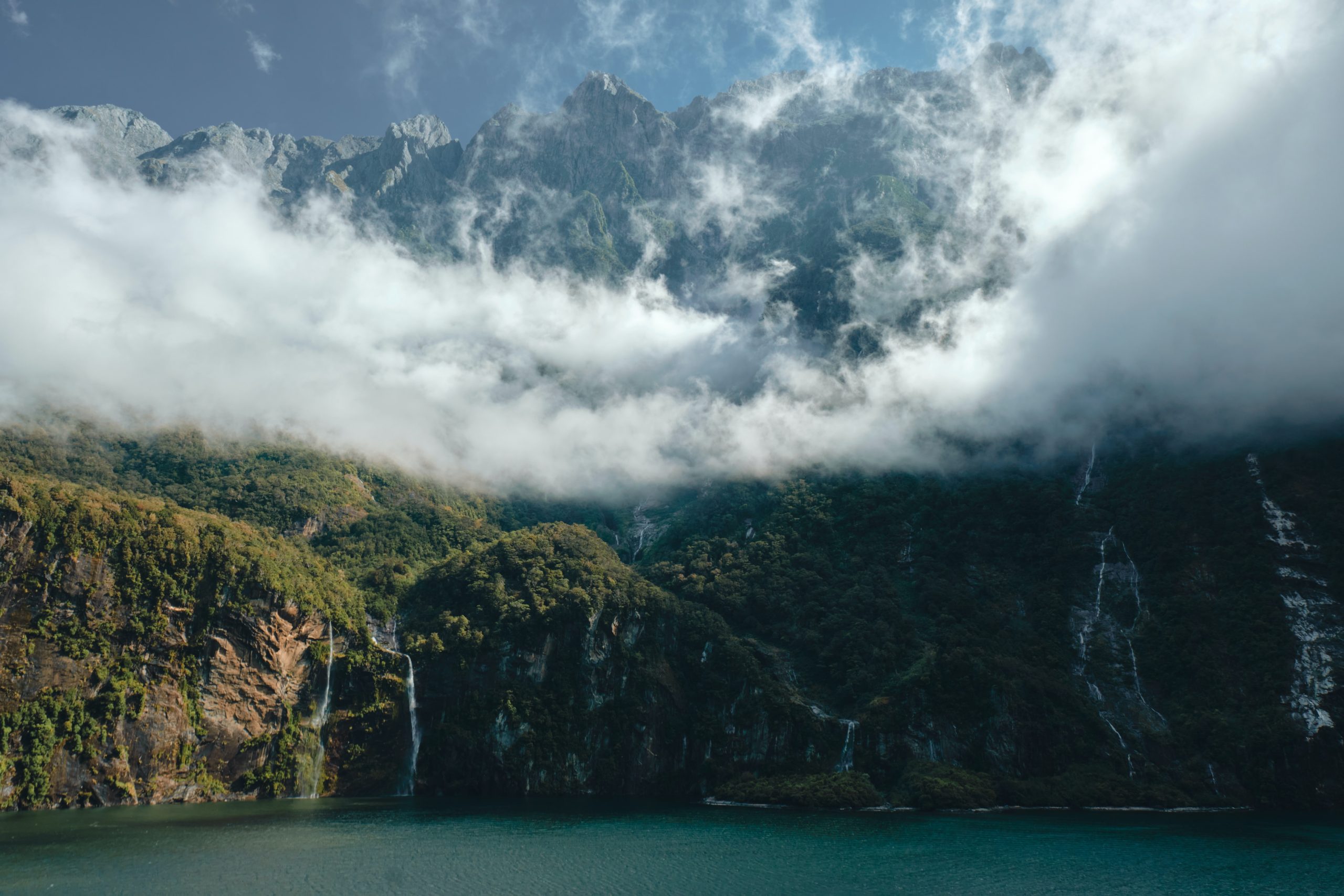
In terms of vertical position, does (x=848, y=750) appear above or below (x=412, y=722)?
above

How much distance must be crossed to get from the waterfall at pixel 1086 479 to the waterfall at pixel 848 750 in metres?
67.2

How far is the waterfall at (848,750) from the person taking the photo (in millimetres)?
107625

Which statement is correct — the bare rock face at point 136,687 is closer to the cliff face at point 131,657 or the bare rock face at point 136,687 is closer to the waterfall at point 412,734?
the cliff face at point 131,657

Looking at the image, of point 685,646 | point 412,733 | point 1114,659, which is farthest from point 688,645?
point 1114,659

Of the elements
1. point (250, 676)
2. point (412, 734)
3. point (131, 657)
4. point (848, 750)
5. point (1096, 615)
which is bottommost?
point (412, 734)

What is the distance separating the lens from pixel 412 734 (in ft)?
364

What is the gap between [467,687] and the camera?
4503 inches

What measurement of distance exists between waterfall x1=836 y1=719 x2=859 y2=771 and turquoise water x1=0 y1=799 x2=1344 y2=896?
17.4 metres

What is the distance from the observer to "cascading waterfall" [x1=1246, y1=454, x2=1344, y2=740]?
323ft

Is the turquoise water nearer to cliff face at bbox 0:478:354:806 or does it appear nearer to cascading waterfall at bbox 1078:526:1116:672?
cliff face at bbox 0:478:354:806

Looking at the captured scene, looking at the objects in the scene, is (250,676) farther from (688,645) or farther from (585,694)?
(688,645)

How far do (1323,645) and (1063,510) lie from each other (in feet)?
146

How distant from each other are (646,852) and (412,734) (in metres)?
57.8

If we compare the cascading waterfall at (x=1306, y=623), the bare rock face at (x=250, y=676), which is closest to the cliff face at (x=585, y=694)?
the bare rock face at (x=250, y=676)
